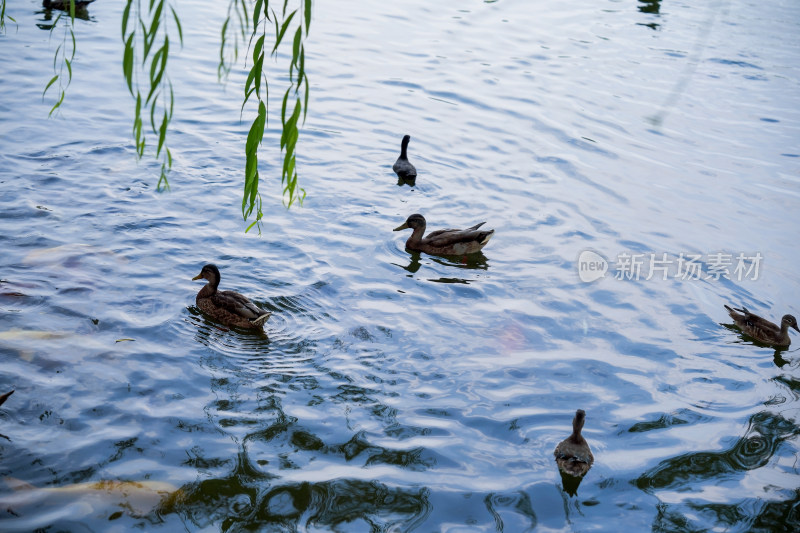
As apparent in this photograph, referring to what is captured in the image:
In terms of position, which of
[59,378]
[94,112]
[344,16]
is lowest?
[59,378]

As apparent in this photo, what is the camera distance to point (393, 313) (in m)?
9.16

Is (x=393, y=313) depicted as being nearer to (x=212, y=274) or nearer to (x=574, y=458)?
(x=212, y=274)

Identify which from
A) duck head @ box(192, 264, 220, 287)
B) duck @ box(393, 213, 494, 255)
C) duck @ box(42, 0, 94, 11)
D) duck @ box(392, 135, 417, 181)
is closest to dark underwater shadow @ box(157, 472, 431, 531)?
duck head @ box(192, 264, 220, 287)

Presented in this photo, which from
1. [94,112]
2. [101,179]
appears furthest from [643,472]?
[94,112]

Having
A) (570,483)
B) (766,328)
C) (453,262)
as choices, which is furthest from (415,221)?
(570,483)

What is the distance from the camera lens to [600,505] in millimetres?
6582

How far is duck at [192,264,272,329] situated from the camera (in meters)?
8.29

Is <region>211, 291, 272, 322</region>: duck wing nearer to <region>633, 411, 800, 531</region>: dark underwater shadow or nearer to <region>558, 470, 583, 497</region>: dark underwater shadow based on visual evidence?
<region>558, 470, 583, 497</region>: dark underwater shadow

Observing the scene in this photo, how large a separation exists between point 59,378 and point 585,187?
8881 millimetres

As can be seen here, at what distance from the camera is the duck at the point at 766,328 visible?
9.30m

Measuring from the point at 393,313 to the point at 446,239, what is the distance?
74.0 inches

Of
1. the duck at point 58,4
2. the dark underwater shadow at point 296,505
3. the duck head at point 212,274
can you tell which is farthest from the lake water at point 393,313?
the duck at point 58,4

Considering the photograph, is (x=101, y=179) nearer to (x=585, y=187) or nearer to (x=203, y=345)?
(x=203, y=345)

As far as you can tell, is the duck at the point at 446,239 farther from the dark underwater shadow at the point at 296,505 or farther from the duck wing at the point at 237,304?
the dark underwater shadow at the point at 296,505
